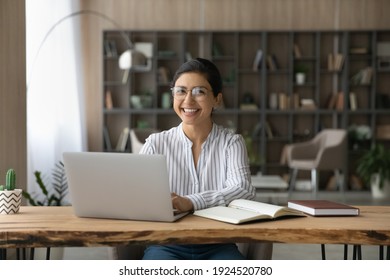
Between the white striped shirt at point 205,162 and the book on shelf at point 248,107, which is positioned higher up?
the book on shelf at point 248,107

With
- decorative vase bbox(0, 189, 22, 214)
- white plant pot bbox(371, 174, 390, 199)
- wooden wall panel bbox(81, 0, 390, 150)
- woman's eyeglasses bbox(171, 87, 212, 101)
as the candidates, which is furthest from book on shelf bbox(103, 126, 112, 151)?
decorative vase bbox(0, 189, 22, 214)

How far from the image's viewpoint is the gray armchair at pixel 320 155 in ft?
27.1

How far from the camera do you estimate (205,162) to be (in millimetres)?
2564

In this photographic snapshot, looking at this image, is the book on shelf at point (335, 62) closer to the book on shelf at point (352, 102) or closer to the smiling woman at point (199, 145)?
the book on shelf at point (352, 102)

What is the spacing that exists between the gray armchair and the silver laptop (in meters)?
6.44

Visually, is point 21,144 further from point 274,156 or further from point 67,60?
point 274,156

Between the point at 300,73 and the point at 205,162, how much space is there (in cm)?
671

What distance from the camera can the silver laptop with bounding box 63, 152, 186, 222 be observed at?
1.95m

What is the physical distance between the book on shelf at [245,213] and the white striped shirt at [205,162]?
0.32 meters

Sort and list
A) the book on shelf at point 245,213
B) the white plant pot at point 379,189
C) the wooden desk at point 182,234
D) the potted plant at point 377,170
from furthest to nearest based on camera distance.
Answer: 1. the white plant pot at point 379,189
2. the potted plant at point 377,170
3. the book on shelf at point 245,213
4. the wooden desk at point 182,234

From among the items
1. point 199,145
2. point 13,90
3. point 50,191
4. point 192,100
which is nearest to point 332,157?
point 50,191

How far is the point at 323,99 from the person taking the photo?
9.24 m

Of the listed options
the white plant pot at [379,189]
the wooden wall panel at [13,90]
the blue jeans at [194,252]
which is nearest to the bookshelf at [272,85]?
the white plant pot at [379,189]

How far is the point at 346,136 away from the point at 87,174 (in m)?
6.76
